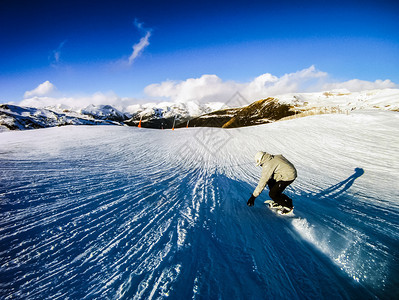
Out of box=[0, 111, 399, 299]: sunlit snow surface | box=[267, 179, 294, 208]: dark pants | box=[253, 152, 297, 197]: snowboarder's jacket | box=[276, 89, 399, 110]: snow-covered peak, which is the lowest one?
box=[0, 111, 399, 299]: sunlit snow surface

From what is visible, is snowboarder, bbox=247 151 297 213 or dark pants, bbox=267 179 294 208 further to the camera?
dark pants, bbox=267 179 294 208

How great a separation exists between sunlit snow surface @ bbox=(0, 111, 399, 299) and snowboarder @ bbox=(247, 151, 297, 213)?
46 centimetres

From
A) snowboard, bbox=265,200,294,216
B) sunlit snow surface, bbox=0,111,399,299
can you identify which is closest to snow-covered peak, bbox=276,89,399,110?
sunlit snow surface, bbox=0,111,399,299

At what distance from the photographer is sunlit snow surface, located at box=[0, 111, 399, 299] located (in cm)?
227

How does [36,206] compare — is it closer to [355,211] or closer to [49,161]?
[49,161]

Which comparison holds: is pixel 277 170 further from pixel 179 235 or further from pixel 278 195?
pixel 179 235

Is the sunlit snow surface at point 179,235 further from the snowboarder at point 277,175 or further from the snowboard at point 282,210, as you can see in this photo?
the snowboarder at point 277,175

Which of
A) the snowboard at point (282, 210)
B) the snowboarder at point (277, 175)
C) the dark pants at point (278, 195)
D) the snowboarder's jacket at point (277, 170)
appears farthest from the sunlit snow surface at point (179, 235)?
the snowboarder's jacket at point (277, 170)

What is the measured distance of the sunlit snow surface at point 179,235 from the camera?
227 cm

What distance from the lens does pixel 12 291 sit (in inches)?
79.4

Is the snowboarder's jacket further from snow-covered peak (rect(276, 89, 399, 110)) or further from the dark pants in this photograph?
snow-covered peak (rect(276, 89, 399, 110))

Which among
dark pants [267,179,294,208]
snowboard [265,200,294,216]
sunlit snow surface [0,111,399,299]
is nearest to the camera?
sunlit snow surface [0,111,399,299]

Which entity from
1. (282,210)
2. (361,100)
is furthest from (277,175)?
(361,100)

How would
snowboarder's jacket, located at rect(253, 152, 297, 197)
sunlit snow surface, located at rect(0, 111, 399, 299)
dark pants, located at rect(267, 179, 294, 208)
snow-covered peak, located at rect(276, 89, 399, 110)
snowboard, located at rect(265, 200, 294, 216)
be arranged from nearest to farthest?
sunlit snow surface, located at rect(0, 111, 399, 299), snowboarder's jacket, located at rect(253, 152, 297, 197), dark pants, located at rect(267, 179, 294, 208), snowboard, located at rect(265, 200, 294, 216), snow-covered peak, located at rect(276, 89, 399, 110)
